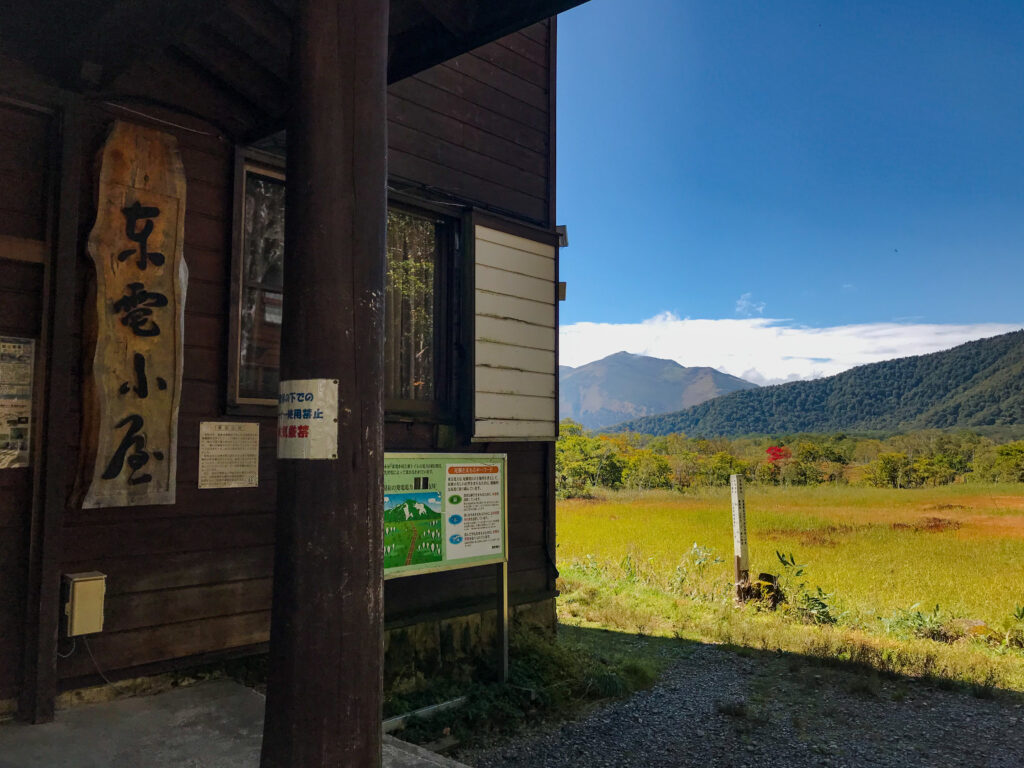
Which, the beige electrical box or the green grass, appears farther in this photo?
the green grass

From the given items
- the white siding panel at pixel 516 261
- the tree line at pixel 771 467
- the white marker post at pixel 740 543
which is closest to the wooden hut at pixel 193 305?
the white siding panel at pixel 516 261

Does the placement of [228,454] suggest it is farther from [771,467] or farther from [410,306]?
[771,467]

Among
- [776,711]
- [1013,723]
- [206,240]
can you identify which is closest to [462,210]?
[206,240]

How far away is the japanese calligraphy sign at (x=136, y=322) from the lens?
3539 millimetres

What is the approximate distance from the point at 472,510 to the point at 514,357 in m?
1.40

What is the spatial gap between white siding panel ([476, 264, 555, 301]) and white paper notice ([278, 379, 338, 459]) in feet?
12.1

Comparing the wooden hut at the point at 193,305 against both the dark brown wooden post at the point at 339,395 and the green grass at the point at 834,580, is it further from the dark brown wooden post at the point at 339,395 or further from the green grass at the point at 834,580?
the green grass at the point at 834,580

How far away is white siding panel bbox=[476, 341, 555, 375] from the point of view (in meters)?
5.66

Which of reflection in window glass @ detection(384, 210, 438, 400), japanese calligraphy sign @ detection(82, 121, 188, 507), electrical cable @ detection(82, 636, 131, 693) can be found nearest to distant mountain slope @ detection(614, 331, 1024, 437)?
reflection in window glass @ detection(384, 210, 438, 400)

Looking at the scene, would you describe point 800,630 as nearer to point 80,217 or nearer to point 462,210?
point 462,210

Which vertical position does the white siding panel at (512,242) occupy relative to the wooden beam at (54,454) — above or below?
above

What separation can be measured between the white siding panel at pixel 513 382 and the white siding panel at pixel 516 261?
2.83 ft

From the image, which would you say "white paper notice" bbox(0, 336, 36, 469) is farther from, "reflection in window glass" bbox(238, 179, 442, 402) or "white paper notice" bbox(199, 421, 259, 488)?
"reflection in window glass" bbox(238, 179, 442, 402)

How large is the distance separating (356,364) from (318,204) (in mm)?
485
